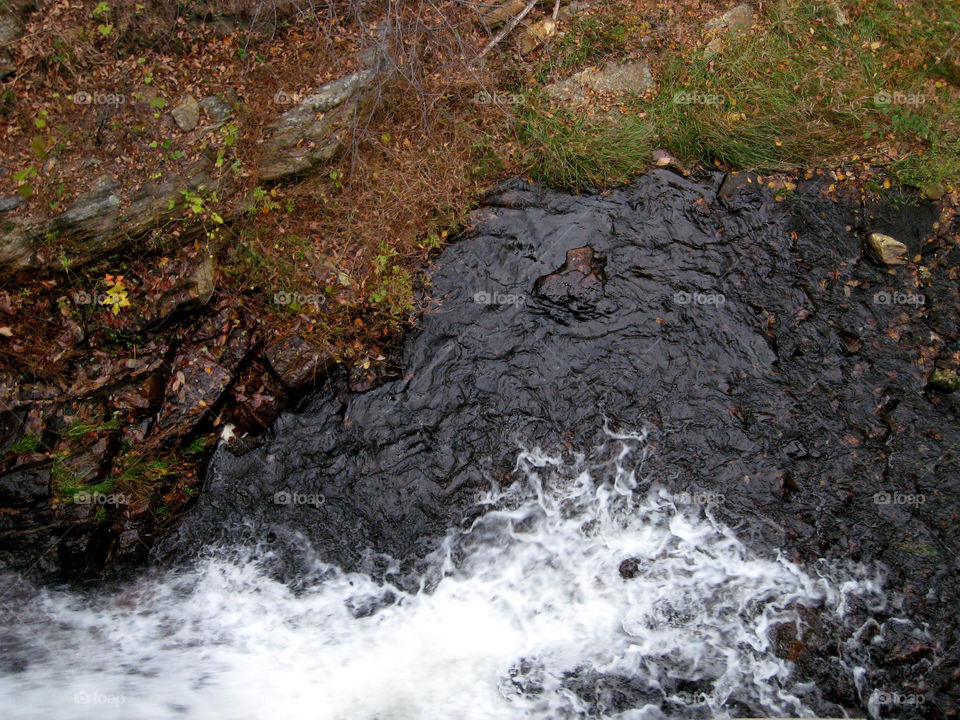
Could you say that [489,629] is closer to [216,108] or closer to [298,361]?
[298,361]

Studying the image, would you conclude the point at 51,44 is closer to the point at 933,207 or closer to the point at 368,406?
the point at 368,406

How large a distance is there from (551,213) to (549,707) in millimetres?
4827

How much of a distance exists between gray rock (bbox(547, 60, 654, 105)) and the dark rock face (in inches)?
77.7

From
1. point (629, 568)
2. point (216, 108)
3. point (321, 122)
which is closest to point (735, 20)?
point (321, 122)

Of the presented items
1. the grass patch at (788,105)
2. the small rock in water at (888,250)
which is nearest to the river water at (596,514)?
the small rock in water at (888,250)

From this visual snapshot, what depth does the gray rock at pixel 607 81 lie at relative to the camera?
689cm

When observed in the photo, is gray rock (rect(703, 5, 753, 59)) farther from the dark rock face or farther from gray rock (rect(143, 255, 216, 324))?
gray rock (rect(143, 255, 216, 324))

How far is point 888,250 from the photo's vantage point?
245 inches

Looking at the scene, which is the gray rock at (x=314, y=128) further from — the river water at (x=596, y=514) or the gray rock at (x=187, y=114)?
the river water at (x=596, y=514)

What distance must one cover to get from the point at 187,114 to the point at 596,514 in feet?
17.9

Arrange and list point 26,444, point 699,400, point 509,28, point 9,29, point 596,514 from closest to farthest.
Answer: point 26,444 < point 9,29 < point 596,514 < point 699,400 < point 509,28

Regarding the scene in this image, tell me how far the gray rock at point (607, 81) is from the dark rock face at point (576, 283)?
77.7 inches

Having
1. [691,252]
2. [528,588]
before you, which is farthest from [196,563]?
[691,252]

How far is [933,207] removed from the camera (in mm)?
6410
